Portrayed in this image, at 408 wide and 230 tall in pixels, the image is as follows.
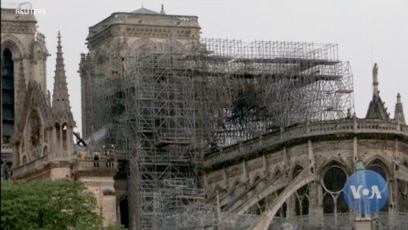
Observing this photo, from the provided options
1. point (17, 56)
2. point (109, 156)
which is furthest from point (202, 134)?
point (17, 56)

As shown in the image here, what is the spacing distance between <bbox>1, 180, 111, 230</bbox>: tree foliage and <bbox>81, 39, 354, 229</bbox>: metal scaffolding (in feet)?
46.2

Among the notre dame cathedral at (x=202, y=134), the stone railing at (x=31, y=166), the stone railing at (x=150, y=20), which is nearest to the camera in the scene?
the notre dame cathedral at (x=202, y=134)

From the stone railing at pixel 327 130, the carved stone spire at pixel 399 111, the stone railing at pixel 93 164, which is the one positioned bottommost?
the stone railing at pixel 93 164

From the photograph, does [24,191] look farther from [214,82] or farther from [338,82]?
[338,82]

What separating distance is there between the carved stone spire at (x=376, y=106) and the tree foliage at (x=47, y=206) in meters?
22.8

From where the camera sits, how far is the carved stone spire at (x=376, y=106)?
7094cm

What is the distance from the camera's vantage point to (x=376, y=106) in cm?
7244

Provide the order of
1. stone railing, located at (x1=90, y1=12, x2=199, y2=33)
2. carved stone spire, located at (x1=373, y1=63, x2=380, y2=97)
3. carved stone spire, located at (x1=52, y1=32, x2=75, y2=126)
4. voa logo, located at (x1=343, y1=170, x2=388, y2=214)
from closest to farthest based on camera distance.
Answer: voa logo, located at (x1=343, y1=170, x2=388, y2=214), carved stone spire, located at (x1=52, y1=32, x2=75, y2=126), carved stone spire, located at (x1=373, y1=63, x2=380, y2=97), stone railing, located at (x1=90, y1=12, x2=199, y2=33)

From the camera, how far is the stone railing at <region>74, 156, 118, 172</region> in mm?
66438

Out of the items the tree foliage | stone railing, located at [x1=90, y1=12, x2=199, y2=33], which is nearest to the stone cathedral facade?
stone railing, located at [x1=90, y1=12, x2=199, y2=33]

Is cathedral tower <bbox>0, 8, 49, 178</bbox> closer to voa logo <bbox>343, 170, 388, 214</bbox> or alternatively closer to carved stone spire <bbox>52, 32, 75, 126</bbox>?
carved stone spire <bbox>52, 32, 75, 126</bbox>

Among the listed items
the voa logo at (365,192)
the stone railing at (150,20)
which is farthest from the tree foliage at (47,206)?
the stone railing at (150,20)

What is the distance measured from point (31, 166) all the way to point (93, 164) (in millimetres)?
3658

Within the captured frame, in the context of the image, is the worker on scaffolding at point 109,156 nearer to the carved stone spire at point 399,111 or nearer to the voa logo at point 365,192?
the carved stone spire at point 399,111
